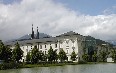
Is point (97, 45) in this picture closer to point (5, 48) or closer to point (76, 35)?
point (76, 35)

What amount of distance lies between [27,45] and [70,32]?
2474cm

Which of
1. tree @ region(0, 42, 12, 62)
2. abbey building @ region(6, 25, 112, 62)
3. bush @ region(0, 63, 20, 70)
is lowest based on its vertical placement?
bush @ region(0, 63, 20, 70)

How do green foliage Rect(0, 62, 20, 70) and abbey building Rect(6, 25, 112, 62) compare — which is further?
abbey building Rect(6, 25, 112, 62)

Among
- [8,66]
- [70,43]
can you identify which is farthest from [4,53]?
[70,43]

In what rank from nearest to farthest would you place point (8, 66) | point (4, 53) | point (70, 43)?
1. point (8, 66)
2. point (4, 53)
3. point (70, 43)

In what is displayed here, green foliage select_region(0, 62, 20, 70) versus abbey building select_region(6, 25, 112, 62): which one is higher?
abbey building select_region(6, 25, 112, 62)

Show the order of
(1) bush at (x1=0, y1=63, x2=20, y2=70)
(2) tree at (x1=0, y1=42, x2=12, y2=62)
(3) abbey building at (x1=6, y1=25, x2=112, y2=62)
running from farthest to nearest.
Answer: (3) abbey building at (x1=6, y1=25, x2=112, y2=62)
(2) tree at (x1=0, y1=42, x2=12, y2=62)
(1) bush at (x1=0, y1=63, x2=20, y2=70)

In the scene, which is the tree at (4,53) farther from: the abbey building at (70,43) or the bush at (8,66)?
the abbey building at (70,43)

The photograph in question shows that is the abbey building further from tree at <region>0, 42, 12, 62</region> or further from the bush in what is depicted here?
the bush

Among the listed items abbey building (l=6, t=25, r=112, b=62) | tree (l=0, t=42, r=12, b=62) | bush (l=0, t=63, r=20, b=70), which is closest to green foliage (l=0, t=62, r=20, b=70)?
bush (l=0, t=63, r=20, b=70)

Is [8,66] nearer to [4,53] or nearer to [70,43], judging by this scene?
[4,53]

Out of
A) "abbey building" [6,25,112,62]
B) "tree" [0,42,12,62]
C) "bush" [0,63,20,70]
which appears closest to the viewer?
"bush" [0,63,20,70]

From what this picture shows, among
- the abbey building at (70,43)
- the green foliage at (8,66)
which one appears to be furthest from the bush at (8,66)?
the abbey building at (70,43)

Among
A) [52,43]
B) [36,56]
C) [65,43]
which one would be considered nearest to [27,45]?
[52,43]
